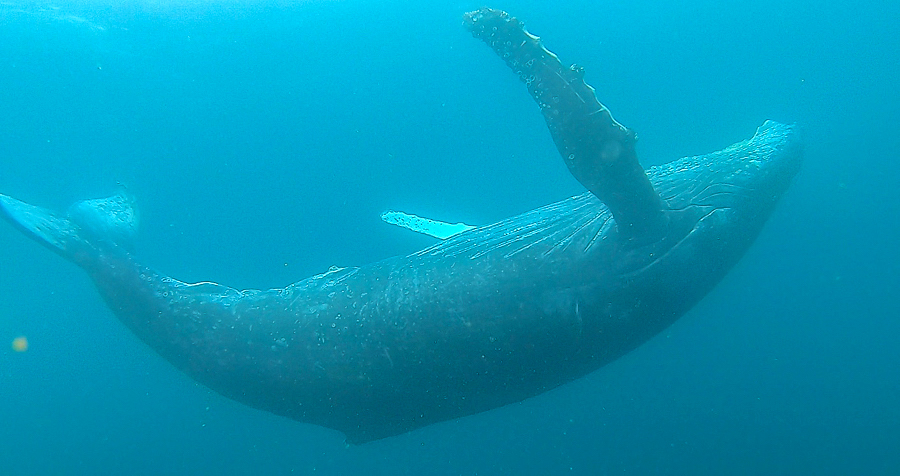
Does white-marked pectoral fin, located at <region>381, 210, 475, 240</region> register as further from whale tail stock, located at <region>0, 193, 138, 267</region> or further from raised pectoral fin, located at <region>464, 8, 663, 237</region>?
whale tail stock, located at <region>0, 193, 138, 267</region>

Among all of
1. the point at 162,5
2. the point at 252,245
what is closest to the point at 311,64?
the point at 162,5

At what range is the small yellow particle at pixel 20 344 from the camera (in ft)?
43.1

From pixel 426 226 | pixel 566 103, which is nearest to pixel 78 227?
pixel 426 226

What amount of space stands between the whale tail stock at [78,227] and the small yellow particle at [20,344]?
29.7 ft

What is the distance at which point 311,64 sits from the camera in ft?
35.3

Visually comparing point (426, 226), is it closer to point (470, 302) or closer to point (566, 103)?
point (470, 302)

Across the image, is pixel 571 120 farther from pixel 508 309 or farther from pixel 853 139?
pixel 853 139

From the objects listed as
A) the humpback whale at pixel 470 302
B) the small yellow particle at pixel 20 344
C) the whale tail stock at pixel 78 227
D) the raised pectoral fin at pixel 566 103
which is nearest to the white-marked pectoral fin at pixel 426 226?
the humpback whale at pixel 470 302

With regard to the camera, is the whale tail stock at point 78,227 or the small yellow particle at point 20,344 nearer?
the whale tail stock at point 78,227

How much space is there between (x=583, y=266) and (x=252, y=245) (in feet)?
30.0

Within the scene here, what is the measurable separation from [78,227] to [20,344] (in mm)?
10070

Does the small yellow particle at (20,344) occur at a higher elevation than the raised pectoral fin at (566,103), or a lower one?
higher

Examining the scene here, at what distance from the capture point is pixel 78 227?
6477 mm

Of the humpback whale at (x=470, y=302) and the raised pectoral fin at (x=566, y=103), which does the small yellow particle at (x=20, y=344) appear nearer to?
the humpback whale at (x=470, y=302)
